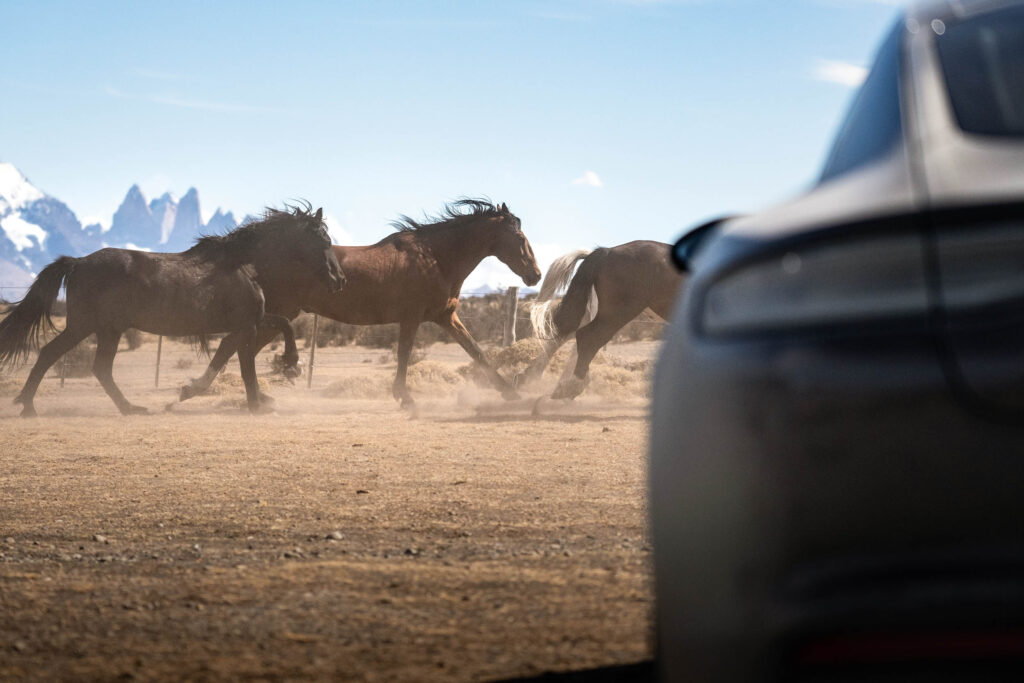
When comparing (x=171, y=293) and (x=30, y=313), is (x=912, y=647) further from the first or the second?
(x=30, y=313)

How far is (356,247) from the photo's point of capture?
15172 millimetres

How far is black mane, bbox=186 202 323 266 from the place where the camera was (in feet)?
46.5

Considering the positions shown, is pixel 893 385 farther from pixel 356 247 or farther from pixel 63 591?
pixel 356 247

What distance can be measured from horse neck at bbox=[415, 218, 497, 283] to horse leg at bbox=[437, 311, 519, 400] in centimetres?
65

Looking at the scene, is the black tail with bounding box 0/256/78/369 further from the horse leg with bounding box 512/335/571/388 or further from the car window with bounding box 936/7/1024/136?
the car window with bounding box 936/7/1024/136

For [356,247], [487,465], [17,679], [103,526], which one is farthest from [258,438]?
[17,679]

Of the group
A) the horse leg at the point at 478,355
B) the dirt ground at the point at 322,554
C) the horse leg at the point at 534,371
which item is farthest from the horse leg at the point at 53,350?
the horse leg at the point at 534,371

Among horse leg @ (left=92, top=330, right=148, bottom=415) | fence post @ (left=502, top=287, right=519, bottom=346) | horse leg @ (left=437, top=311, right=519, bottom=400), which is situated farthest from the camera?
fence post @ (left=502, top=287, right=519, bottom=346)

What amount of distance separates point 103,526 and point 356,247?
405 inches

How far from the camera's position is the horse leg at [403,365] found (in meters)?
13.9

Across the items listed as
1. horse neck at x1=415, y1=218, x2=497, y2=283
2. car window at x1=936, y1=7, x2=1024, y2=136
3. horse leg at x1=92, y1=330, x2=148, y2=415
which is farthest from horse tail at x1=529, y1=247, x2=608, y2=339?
car window at x1=936, y1=7, x2=1024, y2=136

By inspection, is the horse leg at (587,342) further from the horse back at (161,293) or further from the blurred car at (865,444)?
the blurred car at (865,444)

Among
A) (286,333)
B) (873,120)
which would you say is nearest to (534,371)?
(286,333)

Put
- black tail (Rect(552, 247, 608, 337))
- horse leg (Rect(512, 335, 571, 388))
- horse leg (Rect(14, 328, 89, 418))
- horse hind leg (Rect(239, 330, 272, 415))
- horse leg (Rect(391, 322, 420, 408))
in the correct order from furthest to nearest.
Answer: horse leg (Rect(512, 335, 571, 388)) < horse leg (Rect(391, 322, 420, 408)) < black tail (Rect(552, 247, 608, 337)) < horse hind leg (Rect(239, 330, 272, 415)) < horse leg (Rect(14, 328, 89, 418))
